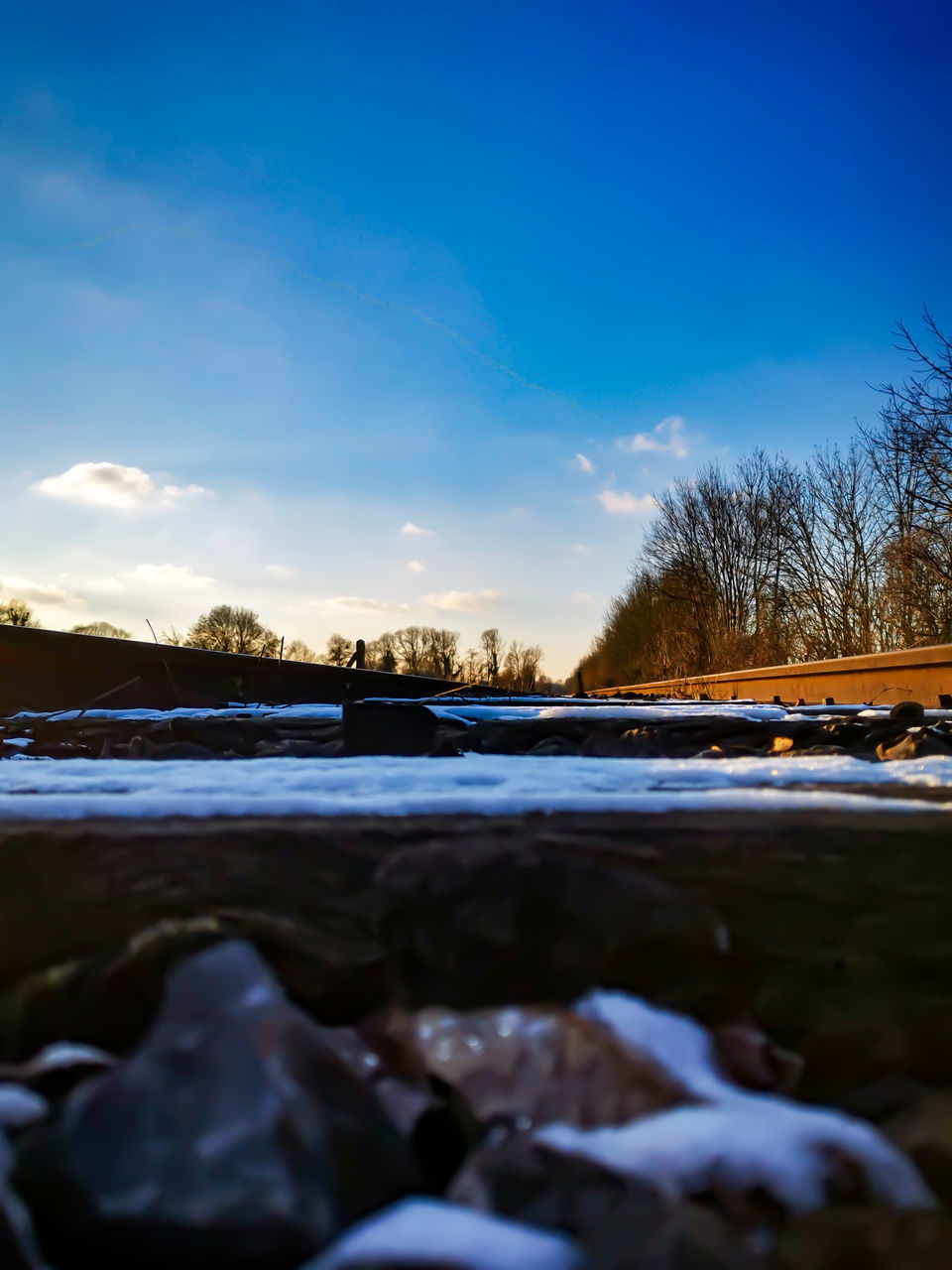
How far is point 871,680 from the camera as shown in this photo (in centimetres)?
512

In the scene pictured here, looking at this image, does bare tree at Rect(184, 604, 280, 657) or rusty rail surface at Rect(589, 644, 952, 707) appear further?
bare tree at Rect(184, 604, 280, 657)

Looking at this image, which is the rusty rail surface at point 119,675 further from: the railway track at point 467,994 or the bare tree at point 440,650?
the bare tree at point 440,650

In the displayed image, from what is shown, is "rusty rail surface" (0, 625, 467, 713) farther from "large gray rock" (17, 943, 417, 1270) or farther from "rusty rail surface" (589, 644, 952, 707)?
"rusty rail surface" (589, 644, 952, 707)

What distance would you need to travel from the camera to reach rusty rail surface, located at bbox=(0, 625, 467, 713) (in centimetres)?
332

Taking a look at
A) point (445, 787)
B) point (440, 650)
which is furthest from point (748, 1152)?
point (440, 650)

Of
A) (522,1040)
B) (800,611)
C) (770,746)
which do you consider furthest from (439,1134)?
(800,611)

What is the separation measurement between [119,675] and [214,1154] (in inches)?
149

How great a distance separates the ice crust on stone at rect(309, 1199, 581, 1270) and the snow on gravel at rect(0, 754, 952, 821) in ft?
1.37

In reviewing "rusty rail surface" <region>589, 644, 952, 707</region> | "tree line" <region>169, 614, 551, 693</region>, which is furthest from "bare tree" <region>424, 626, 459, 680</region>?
"rusty rail surface" <region>589, 644, 952, 707</region>

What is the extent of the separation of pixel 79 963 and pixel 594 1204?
0.39 m

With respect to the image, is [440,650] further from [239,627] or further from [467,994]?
[467,994]

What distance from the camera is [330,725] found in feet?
7.48

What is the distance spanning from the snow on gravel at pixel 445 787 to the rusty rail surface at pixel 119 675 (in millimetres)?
1787

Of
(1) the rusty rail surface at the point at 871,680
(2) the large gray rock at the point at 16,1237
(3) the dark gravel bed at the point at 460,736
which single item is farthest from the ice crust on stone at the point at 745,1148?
(1) the rusty rail surface at the point at 871,680
